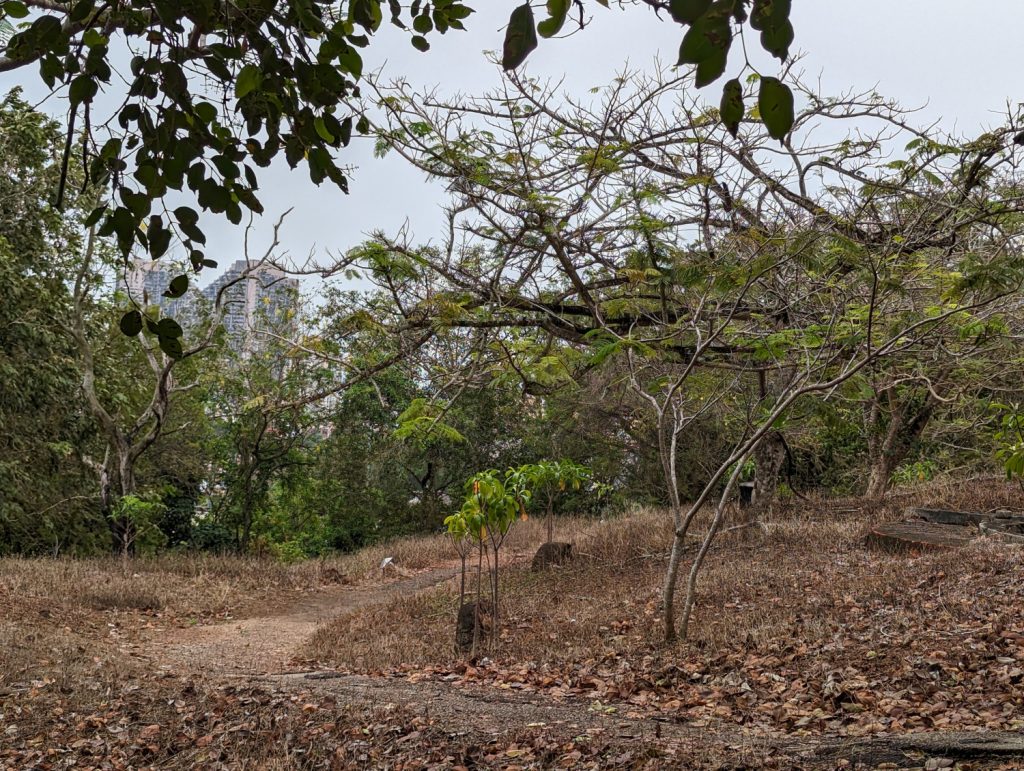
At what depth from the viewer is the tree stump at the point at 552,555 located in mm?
11555

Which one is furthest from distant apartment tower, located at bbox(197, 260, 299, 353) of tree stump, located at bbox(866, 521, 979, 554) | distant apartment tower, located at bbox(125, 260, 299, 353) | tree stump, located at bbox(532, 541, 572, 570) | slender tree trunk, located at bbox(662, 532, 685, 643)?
tree stump, located at bbox(866, 521, 979, 554)

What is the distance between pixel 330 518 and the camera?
20.7 meters

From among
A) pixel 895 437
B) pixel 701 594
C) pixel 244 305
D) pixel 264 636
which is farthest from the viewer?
pixel 244 305

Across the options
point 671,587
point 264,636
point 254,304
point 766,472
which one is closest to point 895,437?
point 766,472

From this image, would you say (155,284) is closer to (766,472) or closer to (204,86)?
(766,472)

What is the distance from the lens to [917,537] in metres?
9.36

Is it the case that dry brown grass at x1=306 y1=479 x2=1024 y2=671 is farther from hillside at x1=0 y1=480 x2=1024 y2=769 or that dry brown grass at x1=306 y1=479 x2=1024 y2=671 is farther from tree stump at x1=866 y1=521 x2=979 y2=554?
tree stump at x1=866 y1=521 x2=979 y2=554

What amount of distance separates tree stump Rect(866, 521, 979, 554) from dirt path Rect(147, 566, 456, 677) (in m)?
6.13

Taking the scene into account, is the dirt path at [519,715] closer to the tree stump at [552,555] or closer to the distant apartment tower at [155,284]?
the tree stump at [552,555]

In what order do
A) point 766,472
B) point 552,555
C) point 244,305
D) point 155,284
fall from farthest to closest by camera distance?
point 244,305, point 155,284, point 766,472, point 552,555

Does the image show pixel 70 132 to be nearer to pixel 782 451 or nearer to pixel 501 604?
pixel 501 604

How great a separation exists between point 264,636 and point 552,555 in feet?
13.4

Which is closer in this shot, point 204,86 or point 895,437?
point 204,86

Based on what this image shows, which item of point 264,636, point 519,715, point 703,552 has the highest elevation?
point 703,552
